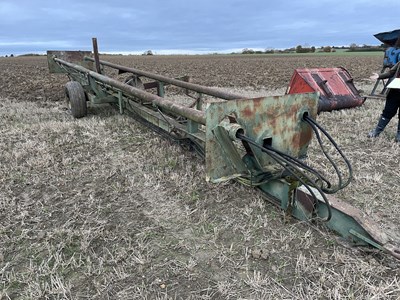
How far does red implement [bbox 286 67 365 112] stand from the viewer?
639 cm

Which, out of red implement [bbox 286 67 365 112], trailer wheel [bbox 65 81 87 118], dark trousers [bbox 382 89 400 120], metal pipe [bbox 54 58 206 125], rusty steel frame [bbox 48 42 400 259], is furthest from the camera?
red implement [bbox 286 67 365 112]

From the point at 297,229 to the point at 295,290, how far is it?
25.2 inches

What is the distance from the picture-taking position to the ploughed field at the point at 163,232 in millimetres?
2020

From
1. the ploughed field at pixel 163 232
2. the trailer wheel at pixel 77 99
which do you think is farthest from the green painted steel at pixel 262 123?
the trailer wheel at pixel 77 99

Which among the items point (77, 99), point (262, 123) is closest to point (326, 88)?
point (262, 123)

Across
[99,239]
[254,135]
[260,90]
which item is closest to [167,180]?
[99,239]

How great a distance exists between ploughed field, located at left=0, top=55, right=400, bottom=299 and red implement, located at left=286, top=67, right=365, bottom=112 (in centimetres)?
208

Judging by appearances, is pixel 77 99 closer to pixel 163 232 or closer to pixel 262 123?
pixel 163 232

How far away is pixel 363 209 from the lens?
9.39 feet

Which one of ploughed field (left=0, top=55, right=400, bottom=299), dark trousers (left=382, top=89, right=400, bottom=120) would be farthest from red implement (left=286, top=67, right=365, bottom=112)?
ploughed field (left=0, top=55, right=400, bottom=299)

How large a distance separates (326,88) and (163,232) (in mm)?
5229

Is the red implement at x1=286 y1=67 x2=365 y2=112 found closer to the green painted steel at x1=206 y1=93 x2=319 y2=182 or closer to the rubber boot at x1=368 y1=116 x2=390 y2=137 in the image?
the rubber boot at x1=368 y1=116 x2=390 y2=137

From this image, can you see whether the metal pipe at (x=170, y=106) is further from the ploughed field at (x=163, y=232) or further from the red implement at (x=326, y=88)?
the red implement at (x=326, y=88)

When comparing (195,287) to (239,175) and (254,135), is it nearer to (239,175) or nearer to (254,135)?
(239,175)
